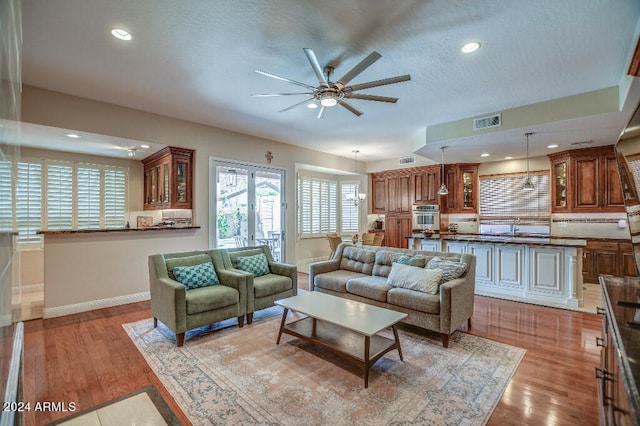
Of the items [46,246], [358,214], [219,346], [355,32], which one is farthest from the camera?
[358,214]

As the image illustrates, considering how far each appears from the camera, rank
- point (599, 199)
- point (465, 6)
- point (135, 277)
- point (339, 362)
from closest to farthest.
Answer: point (465, 6) → point (339, 362) → point (135, 277) → point (599, 199)

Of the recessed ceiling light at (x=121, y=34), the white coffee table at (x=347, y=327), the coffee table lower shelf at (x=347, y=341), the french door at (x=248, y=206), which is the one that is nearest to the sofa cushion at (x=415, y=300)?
the white coffee table at (x=347, y=327)

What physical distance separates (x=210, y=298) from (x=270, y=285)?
85 centimetres

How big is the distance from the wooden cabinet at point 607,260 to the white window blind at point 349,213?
5.28m

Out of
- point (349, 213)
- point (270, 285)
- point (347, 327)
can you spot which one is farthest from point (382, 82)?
point (349, 213)

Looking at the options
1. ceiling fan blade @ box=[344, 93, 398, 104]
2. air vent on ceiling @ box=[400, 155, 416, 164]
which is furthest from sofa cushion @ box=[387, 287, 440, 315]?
air vent on ceiling @ box=[400, 155, 416, 164]

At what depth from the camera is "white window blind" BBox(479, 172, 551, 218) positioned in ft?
21.7

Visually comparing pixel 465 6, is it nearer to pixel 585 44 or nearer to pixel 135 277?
pixel 585 44

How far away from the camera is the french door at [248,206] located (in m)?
5.59

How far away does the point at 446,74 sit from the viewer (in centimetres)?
335

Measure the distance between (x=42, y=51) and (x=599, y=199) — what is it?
866cm

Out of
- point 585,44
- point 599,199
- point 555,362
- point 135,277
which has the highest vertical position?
point 585,44

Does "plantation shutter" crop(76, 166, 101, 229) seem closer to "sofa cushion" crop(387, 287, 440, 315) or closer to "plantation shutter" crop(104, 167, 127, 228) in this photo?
"plantation shutter" crop(104, 167, 127, 228)

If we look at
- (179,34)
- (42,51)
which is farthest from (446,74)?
(42,51)
